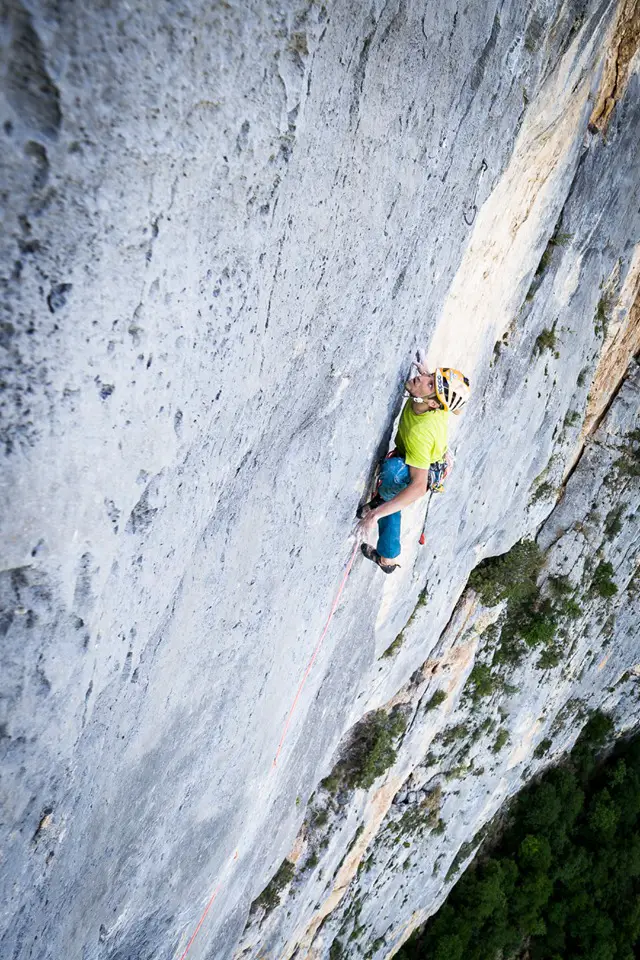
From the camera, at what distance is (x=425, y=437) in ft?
14.9

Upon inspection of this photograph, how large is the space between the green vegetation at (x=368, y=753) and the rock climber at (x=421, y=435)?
518 centimetres

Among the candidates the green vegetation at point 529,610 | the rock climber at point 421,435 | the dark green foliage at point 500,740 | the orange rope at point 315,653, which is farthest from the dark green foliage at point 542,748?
the rock climber at point 421,435

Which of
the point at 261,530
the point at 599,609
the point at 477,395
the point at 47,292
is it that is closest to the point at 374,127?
the point at 47,292

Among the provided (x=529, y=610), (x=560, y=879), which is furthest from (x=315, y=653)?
(x=560, y=879)

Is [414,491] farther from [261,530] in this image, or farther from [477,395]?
[477,395]

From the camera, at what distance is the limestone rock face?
77.3 inches

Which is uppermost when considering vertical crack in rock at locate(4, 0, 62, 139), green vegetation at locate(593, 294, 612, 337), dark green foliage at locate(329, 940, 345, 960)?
green vegetation at locate(593, 294, 612, 337)

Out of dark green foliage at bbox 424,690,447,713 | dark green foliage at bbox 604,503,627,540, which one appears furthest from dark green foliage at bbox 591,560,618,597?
dark green foliage at bbox 424,690,447,713

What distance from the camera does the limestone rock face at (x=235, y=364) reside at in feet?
6.44

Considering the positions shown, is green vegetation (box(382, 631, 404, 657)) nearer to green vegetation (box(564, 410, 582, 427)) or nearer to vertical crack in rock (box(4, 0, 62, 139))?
green vegetation (box(564, 410, 582, 427))

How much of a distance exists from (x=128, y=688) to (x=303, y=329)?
199 centimetres

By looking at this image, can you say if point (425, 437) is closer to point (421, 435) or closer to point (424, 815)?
point (421, 435)

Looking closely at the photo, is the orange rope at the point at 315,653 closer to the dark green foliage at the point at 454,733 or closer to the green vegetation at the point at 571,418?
the green vegetation at the point at 571,418

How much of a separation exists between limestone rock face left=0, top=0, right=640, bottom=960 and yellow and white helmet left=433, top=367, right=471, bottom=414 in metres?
0.31
